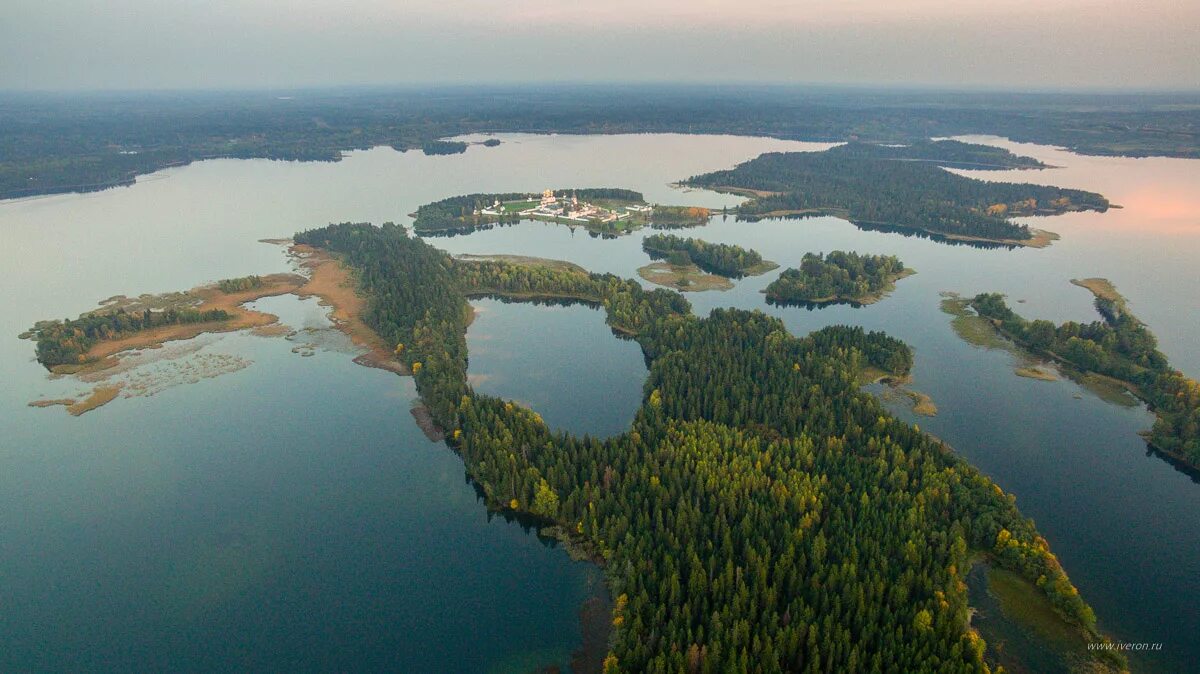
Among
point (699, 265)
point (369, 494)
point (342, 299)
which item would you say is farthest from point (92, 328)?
point (699, 265)

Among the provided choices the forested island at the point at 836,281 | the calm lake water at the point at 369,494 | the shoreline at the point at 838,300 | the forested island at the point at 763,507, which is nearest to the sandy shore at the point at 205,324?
the calm lake water at the point at 369,494

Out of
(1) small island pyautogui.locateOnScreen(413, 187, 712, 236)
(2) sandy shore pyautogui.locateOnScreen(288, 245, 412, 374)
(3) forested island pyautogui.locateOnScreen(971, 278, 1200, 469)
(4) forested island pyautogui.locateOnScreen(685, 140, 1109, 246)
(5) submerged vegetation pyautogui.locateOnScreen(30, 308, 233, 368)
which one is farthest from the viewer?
(1) small island pyautogui.locateOnScreen(413, 187, 712, 236)

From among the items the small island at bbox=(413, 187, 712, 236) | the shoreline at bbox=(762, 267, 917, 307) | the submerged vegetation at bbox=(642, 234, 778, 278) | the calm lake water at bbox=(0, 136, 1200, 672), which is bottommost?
the calm lake water at bbox=(0, 136, 1200, 672)

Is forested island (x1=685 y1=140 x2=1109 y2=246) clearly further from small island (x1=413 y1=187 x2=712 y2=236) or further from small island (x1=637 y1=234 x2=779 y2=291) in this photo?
small island (x1=637 y1=234 x2=779 y2=291)

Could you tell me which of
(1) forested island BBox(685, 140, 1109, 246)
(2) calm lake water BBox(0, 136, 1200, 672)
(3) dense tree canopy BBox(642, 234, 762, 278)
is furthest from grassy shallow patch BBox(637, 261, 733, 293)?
(1) forested island BBox(685, 140, 1109, 246)

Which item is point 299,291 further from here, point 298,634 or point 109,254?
point 298,634
